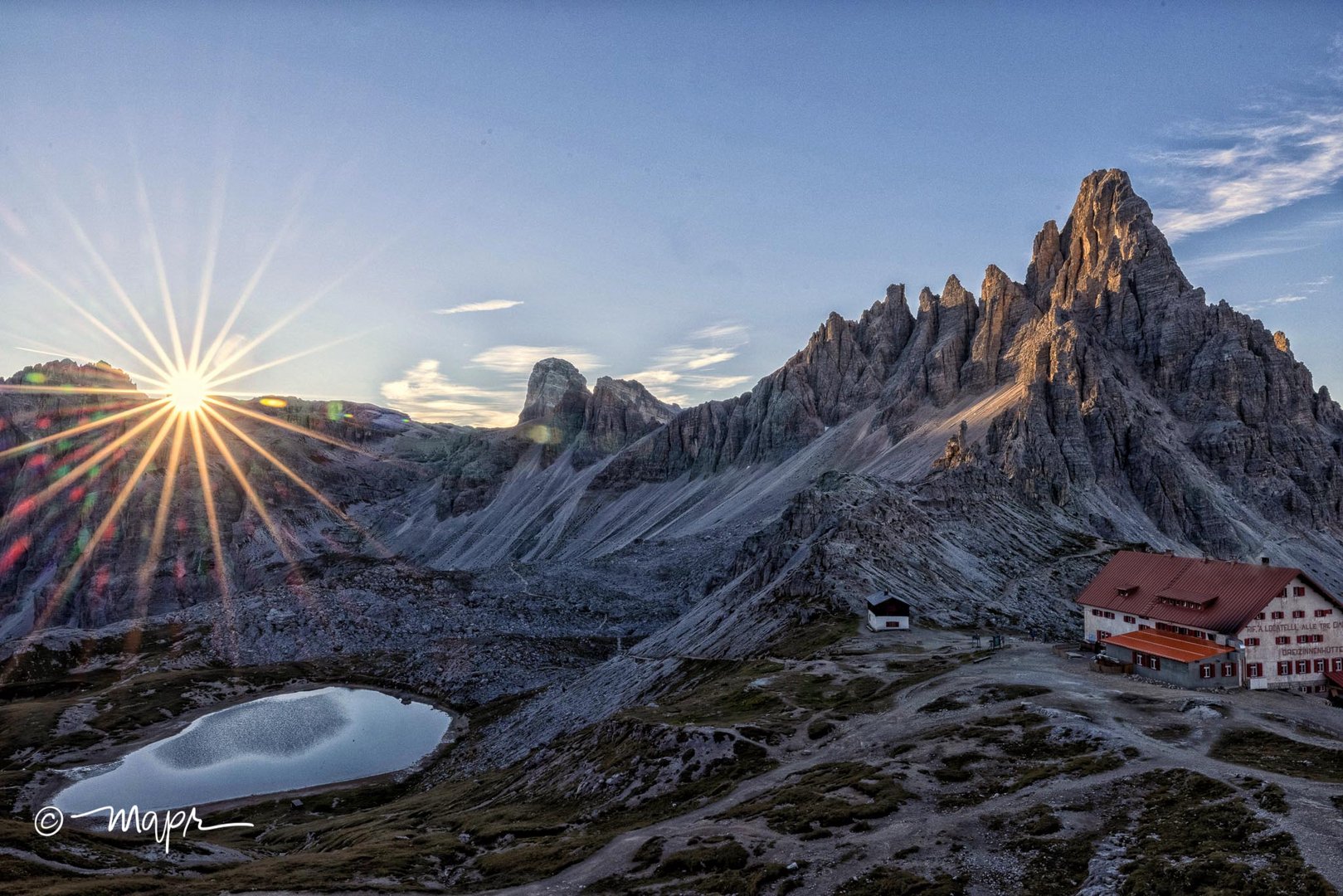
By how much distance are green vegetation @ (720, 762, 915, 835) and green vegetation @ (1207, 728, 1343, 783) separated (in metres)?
16.4

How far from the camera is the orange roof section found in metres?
54.5

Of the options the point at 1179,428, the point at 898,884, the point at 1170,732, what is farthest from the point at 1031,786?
the point at 1179,428

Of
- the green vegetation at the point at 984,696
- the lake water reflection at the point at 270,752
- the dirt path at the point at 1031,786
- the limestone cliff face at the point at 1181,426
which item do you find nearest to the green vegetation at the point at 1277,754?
the dirt path at the point at 1031,786

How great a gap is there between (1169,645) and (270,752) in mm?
102881

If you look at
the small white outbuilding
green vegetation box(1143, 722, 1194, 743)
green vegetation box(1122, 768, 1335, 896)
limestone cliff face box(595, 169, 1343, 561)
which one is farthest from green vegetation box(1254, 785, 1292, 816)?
limestone cliff face box(595, 169, 1343, 561)

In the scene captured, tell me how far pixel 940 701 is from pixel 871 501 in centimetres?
6296

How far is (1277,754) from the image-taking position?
37.8m

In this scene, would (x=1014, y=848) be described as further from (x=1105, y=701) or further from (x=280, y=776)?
(x=280, y=776)

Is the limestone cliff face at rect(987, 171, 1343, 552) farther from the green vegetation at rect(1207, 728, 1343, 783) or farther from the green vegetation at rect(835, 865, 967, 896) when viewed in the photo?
the green vegetation at rect(835, 865, 967, 896)

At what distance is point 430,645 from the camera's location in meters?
139

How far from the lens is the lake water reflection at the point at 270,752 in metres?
85.4

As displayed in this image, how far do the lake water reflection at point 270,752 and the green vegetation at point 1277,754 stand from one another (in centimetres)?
8677

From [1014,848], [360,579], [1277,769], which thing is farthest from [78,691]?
[1277,769]

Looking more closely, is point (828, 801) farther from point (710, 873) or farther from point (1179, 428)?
point (1179, 428)
